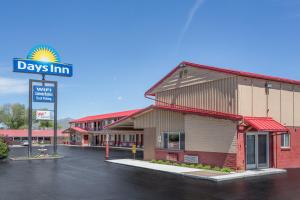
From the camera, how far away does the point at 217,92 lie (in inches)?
939

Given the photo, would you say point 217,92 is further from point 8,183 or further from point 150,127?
point 8,183

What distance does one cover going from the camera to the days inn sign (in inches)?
1347

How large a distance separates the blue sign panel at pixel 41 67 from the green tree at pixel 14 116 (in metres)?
88.3

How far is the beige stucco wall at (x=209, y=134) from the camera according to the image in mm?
22016

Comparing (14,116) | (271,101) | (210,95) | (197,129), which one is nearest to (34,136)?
(14,116)

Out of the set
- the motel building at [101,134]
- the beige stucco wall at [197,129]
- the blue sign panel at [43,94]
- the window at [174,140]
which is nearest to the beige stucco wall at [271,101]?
the beige stucco wall at [197,129]

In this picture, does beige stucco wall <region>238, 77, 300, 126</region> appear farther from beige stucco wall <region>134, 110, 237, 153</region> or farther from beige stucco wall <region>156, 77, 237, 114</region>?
beige stucco wall <region>134, 110, 237, 153</region>

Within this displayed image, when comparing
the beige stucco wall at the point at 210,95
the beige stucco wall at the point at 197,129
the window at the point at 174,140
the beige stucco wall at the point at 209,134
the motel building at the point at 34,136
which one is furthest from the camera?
the motel building at the point at 34,136

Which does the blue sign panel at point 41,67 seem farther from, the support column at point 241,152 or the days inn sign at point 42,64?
the support column at point 241,152

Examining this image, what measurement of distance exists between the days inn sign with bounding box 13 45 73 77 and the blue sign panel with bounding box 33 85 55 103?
1.65 metres

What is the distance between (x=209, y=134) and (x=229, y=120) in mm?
1946

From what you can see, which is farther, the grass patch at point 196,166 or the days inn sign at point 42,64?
the days inn sign at point 42,64

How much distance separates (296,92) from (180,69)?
8713mm

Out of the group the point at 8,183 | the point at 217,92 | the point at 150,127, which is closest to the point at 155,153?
the point at 150,127
